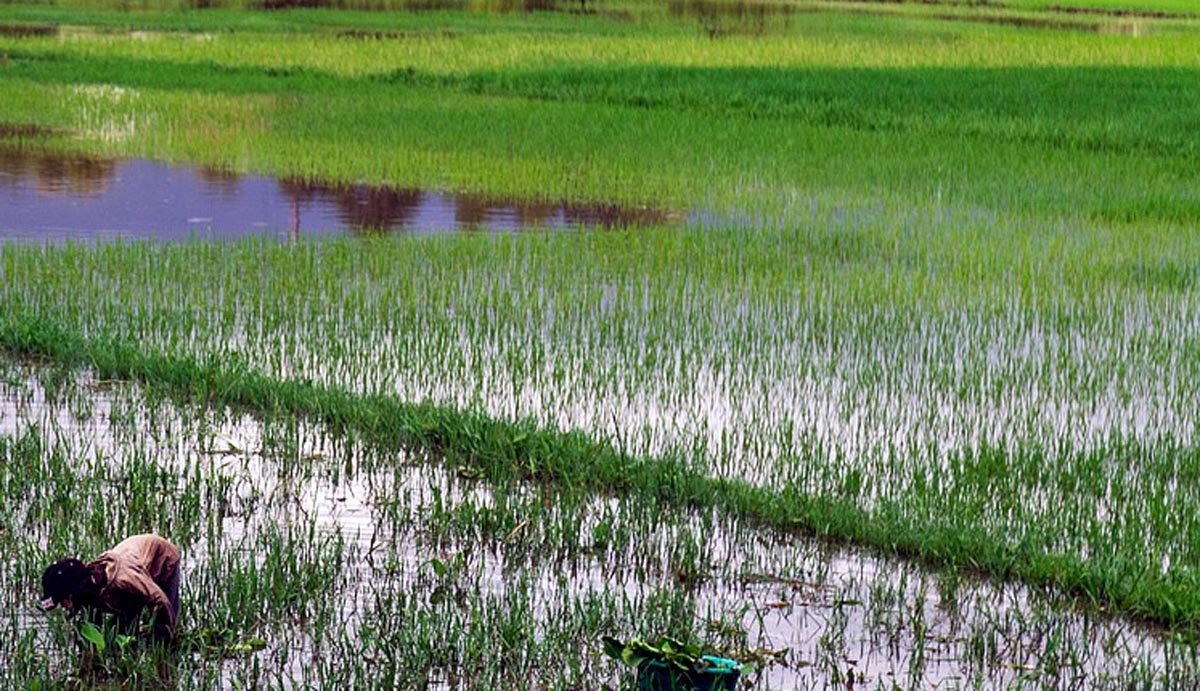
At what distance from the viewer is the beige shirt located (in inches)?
140

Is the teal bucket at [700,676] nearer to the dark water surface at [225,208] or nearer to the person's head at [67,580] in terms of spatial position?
the person's head at [67,580]

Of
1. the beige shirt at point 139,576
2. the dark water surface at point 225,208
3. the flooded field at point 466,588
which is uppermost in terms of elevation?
the beige shirt at point 139,576

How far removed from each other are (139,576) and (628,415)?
8.72 ft

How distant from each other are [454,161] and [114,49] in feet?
35.1

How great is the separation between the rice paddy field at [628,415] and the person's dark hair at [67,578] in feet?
0.47

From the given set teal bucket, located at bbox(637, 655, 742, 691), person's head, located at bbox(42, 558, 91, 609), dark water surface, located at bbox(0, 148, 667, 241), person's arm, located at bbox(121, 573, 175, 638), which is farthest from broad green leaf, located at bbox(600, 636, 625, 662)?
dark water surface, located at bbox(0, 148, 667, 241)

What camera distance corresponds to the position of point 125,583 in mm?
3562

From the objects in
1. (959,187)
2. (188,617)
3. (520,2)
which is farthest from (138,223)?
(520,2)

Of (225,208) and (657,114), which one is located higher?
(657,114)

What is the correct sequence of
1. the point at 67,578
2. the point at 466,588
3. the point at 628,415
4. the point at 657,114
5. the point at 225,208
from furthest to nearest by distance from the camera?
the point at 657,114 → the point at 225,208 → the point at 628,415 → the point at 466,588 → the point at 67,578

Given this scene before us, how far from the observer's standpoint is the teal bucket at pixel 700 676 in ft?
10.5

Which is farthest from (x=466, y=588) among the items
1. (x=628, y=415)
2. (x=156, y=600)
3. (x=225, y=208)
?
(x=225, y=208)

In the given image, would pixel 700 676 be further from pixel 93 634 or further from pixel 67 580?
pixel 67 580

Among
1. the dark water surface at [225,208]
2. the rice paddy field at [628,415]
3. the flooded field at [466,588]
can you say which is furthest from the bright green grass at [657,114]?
the flooded field at [466,588]
